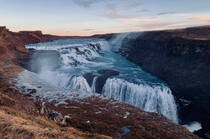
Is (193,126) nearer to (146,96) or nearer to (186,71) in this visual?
(146,96)

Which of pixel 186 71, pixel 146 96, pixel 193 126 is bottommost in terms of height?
pixel 193 126

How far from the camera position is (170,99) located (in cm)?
1914

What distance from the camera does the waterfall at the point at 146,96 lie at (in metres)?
18.0

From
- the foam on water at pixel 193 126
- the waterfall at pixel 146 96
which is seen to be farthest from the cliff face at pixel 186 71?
the waterfall at pixel 146 96

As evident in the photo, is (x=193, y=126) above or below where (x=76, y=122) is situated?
below

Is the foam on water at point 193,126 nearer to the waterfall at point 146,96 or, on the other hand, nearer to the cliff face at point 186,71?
the cliff face at point 186,71

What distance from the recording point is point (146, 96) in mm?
18656

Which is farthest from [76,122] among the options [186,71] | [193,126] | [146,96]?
[186,71]

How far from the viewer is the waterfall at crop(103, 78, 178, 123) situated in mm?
18047

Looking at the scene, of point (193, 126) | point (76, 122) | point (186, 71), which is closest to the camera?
point (76, 122)

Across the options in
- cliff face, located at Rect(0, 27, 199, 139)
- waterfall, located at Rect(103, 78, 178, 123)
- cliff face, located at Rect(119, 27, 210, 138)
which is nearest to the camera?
cliff face, located at Rect(0, 27, 199, 139)

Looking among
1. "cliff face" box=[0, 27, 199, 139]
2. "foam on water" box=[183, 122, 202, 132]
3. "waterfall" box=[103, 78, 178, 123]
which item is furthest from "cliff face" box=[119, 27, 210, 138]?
"cliff face" box=[0, 27, 199, 139]

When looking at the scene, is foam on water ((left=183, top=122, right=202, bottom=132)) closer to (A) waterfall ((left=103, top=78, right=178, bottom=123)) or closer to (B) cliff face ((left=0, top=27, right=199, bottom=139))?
(A) waterfall ((left=103, top=78, right=178, bottom=123))

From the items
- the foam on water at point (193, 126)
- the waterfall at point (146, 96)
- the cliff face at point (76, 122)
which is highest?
the cliff face at point (76, 122)
